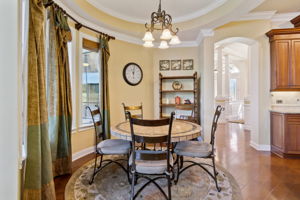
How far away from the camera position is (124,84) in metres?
4.45

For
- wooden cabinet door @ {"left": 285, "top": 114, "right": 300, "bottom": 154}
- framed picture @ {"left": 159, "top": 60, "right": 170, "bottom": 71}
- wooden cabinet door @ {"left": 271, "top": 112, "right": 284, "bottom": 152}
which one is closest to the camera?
wooden cabinet door @ {"left": 285, "top": 114, "right": 300, "bottom": 154}

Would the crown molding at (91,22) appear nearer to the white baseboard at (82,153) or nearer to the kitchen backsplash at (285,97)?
the white baseboard at (82,153)

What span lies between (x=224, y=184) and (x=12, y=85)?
2.54 m

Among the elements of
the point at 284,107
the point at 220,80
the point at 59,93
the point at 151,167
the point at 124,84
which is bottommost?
the point at 151,167

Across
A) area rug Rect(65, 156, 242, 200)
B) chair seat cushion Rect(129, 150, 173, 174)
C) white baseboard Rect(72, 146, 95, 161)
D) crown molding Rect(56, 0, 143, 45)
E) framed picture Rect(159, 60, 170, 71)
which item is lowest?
area rug Rect(65, 156, 242, 200)

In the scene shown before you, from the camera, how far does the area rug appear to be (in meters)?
2.03

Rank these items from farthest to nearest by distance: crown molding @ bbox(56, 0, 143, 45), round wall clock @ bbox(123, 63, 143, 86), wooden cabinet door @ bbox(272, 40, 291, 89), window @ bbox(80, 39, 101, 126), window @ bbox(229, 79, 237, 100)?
window @ bbox(229, 79, 237, 100) → round wall clock @ bbox(123, 63, 143, 86) → window @ bbox(80, 39, 101, 126) → wooden cabinet door @ bbox(272, 40, 291, 89) → crown molding @ bbox(56, 0, 143, 45)

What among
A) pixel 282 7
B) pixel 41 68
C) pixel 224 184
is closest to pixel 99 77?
pixel 41 68

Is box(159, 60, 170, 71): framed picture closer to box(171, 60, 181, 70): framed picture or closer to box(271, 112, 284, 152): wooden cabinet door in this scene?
box(171, 60, 181, 70): framed picture

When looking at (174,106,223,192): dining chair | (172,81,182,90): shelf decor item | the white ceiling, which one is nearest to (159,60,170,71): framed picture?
(172,81,182,90): shelf decor item

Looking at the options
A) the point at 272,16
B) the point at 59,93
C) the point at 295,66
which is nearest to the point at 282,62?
the point at 295,66

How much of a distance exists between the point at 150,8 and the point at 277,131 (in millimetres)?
3633

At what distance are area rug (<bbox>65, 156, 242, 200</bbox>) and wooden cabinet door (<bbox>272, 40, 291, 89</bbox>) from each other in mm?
2269

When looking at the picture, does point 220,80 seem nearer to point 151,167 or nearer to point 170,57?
point 170,57
